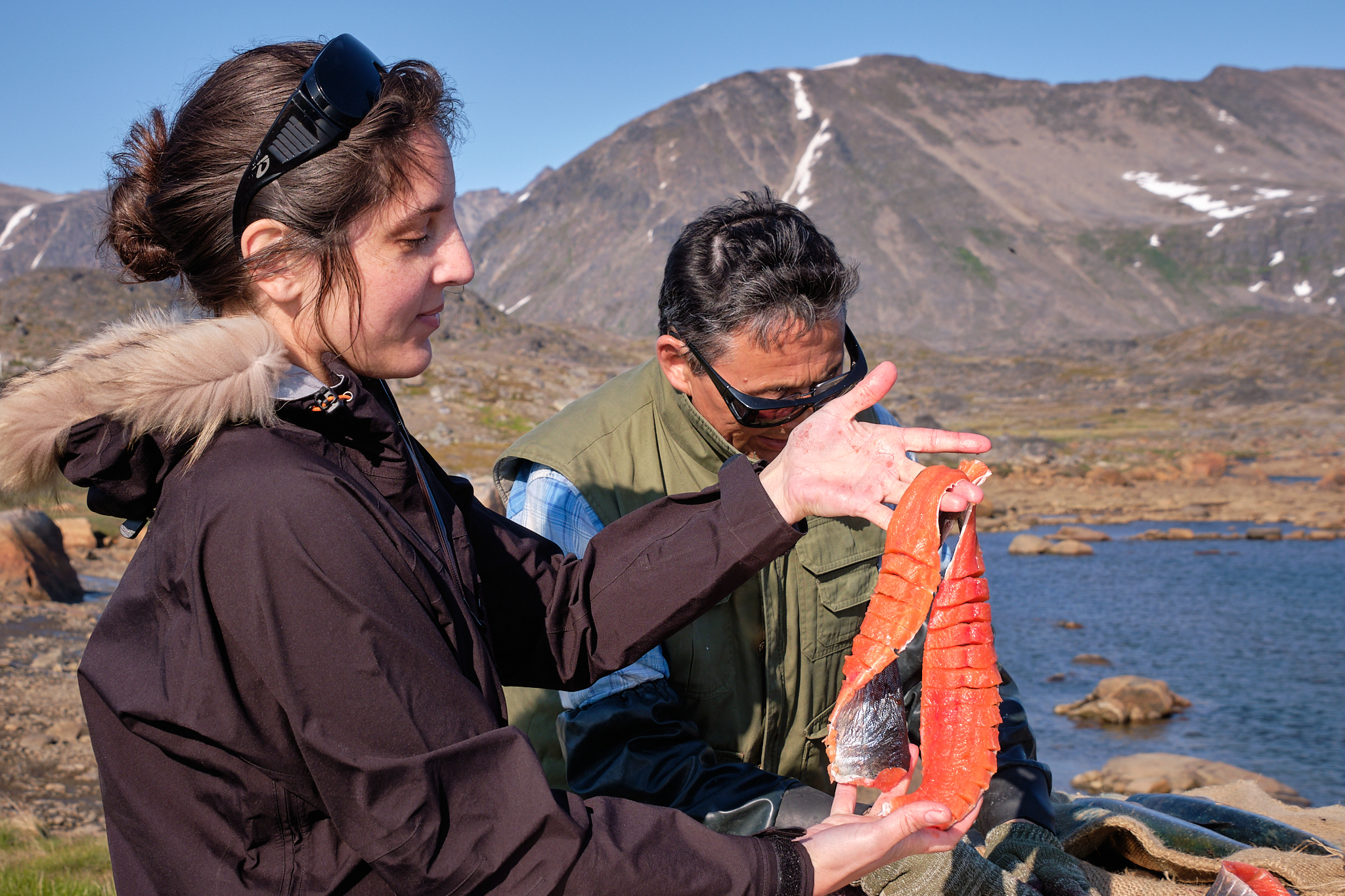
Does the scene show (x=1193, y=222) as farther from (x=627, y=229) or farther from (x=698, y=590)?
(x=698, y=590)

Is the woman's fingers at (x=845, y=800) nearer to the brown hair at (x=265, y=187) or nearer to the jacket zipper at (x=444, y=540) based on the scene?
the jacket zipper at (x=444, y=540)

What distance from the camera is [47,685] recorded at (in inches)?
470

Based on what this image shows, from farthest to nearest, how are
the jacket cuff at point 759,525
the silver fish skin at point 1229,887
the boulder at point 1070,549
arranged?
the boulder at point 1070,549 → the silver fish skin at point 1229,887 → the jacket cuff at point 759,525

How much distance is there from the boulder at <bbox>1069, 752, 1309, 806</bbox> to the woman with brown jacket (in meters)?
10.6

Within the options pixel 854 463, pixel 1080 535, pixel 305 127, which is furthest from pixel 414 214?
pixel 1080 535

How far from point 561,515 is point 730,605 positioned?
0.68 m

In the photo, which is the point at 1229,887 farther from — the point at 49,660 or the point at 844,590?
the point at 49,660

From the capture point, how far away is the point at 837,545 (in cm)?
372

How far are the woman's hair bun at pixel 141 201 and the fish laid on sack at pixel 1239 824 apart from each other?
446 cm

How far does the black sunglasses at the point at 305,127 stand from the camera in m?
2.02

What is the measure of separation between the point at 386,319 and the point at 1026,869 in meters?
2.94

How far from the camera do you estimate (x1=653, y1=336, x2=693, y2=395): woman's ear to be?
388 centimetres

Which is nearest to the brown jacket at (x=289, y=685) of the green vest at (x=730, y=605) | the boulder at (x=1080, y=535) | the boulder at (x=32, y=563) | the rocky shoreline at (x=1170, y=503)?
the green vest at (x=730, y=605)

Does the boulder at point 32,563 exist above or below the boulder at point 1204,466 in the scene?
above
